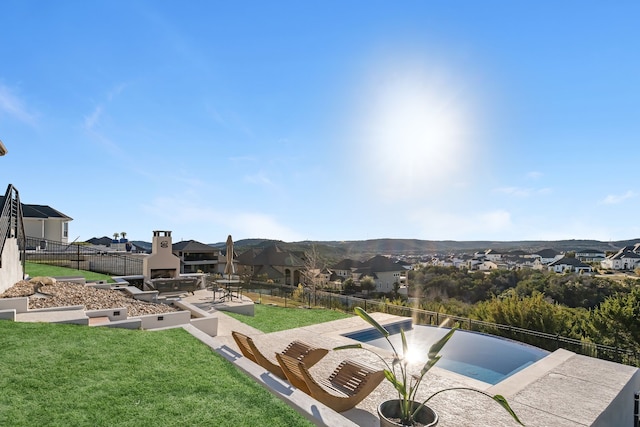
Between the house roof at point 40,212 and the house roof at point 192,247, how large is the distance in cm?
1727

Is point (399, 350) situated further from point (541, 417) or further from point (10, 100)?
point (10, 100)

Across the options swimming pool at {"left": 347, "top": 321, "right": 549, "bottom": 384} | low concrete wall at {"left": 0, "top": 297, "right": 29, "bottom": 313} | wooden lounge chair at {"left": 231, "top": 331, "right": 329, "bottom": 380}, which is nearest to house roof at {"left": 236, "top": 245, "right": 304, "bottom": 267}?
swimming pool at {"left": 347, "top": 321, "right": 549, "bottom": 384}

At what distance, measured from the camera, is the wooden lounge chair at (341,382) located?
5.08 m

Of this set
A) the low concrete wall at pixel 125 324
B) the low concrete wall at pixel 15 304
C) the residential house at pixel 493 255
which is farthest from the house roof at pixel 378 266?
the low concrete wall at pixel 15 304

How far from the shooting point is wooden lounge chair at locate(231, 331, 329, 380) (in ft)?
20.5

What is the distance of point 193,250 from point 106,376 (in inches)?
1788

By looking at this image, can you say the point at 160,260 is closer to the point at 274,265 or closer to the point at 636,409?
the point at 636,409

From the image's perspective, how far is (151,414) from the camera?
3.92 metres

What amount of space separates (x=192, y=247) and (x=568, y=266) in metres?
58.2

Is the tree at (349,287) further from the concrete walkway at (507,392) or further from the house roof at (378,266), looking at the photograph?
the concrete walkway at (507,392)

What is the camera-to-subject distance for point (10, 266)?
32.7ft

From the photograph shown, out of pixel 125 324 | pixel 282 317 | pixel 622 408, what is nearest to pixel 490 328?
pixel 622 408

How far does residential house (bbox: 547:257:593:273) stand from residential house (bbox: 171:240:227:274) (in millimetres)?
49955

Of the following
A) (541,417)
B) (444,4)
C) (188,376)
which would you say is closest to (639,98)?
(444,4)
